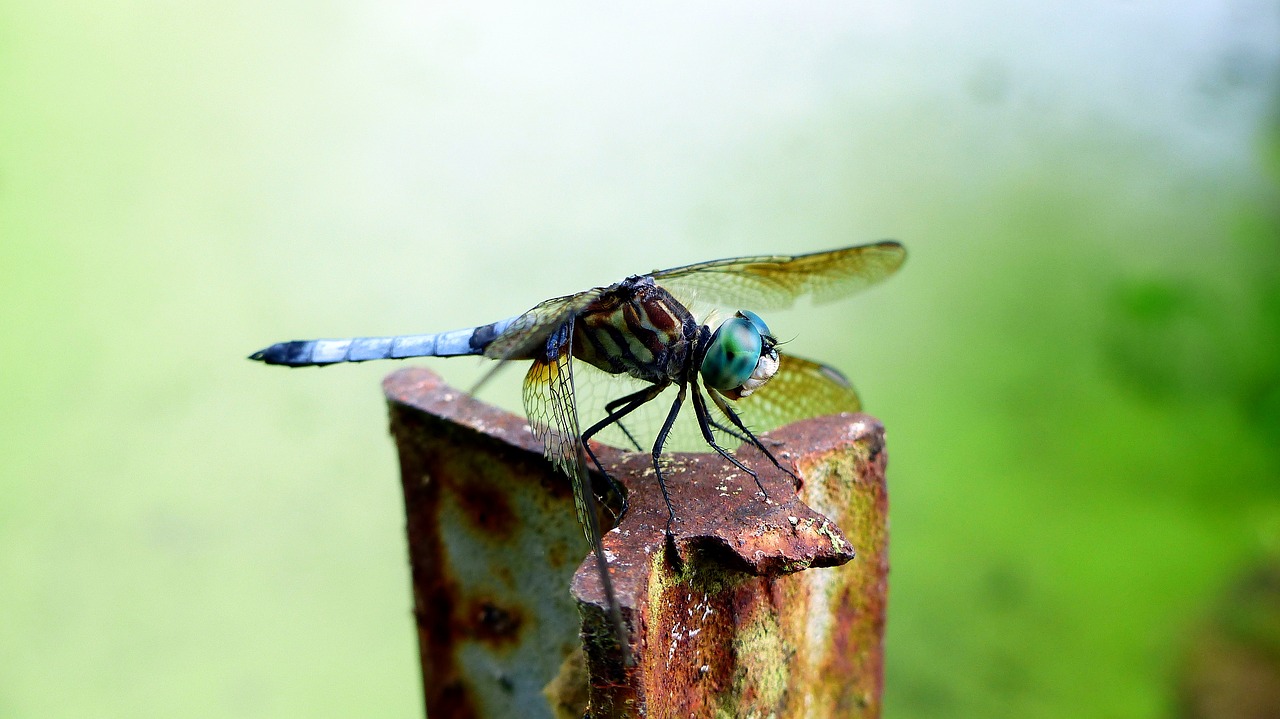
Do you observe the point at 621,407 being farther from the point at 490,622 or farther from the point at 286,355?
the point at 286,355

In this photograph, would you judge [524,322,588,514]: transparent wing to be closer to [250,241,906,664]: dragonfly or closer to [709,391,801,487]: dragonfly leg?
[250,241,906,664]: dragonfly

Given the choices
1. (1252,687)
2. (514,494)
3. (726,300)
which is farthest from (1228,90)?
(514,494)

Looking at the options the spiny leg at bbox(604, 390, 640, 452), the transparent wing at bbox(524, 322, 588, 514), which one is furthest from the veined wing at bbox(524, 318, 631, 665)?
the spiny leg at bbox(604, 390, 640, 452)

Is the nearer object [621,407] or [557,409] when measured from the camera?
[557,409]

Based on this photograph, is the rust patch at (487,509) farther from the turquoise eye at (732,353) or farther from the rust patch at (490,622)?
the turquoise eye at (732,353)

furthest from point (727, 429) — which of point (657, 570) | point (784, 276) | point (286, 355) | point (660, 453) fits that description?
point (286, 355)

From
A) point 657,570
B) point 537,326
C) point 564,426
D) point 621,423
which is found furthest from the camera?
point 621,423

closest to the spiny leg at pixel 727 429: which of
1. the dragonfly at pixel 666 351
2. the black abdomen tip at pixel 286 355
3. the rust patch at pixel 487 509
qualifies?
the dragonfly at pixel 666 351
